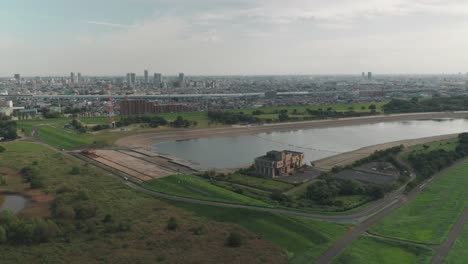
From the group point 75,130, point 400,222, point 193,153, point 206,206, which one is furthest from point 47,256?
point 75,130

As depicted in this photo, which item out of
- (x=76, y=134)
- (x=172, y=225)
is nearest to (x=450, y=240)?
(x=172, y=225)

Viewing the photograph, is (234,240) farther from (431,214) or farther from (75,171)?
(75,171)

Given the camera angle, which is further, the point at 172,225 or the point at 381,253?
the point at 172,225

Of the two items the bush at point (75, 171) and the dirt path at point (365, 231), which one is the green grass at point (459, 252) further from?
the bush at point (75, 171)

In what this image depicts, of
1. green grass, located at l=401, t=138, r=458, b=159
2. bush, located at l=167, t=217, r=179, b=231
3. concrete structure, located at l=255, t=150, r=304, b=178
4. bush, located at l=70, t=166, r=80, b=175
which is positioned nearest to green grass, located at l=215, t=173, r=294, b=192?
concrete structure, located at l=255, t=150, r=304, b=178

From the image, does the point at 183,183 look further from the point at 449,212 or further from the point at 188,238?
the point at 449,212

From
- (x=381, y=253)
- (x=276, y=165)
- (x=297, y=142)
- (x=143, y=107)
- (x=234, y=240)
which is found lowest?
(x=381, y=253)

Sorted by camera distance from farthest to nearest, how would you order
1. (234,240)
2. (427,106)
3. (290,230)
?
1. (427,106)
2. (290,230)
3. (234,240)

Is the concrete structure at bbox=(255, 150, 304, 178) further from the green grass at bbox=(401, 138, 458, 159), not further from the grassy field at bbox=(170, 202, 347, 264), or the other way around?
the green grass at bbox=(401, 138, 458, 159)
